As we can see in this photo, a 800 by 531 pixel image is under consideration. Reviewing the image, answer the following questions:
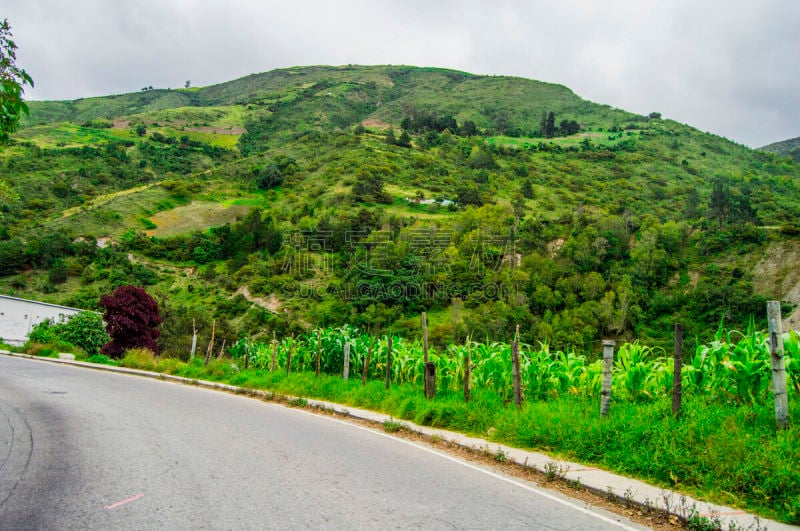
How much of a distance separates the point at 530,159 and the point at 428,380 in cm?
12850

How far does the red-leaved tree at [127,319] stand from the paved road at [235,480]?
20183mm

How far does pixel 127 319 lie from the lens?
2703 cm

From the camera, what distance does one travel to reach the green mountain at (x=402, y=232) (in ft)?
199

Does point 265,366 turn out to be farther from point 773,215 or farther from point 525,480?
point 773,215

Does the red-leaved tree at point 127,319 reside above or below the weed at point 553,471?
above

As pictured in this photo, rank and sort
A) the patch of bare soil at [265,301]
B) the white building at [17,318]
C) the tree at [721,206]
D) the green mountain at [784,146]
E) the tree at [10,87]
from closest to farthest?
the tree at [10,87], the white building at [17,318], the patch of bare soil at [265,301], the tree at [721,206], the green mountain at [784,146]

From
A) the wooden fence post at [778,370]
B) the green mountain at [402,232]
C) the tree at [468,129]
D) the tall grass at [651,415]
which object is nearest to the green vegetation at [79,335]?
the green mountain at [402,232]

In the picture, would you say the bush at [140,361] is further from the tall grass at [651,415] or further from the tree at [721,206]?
the tree at [721,206]

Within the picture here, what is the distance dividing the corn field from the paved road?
129 inches

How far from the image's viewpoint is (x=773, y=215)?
273ft

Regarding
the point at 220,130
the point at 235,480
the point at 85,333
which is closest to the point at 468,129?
the point at 220,130

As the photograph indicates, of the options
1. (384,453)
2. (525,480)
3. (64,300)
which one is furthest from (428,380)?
(64,300)

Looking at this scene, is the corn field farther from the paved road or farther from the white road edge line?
the paved road

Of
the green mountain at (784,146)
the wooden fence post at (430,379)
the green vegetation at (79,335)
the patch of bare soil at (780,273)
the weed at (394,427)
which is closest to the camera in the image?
the weed at (394,427)
